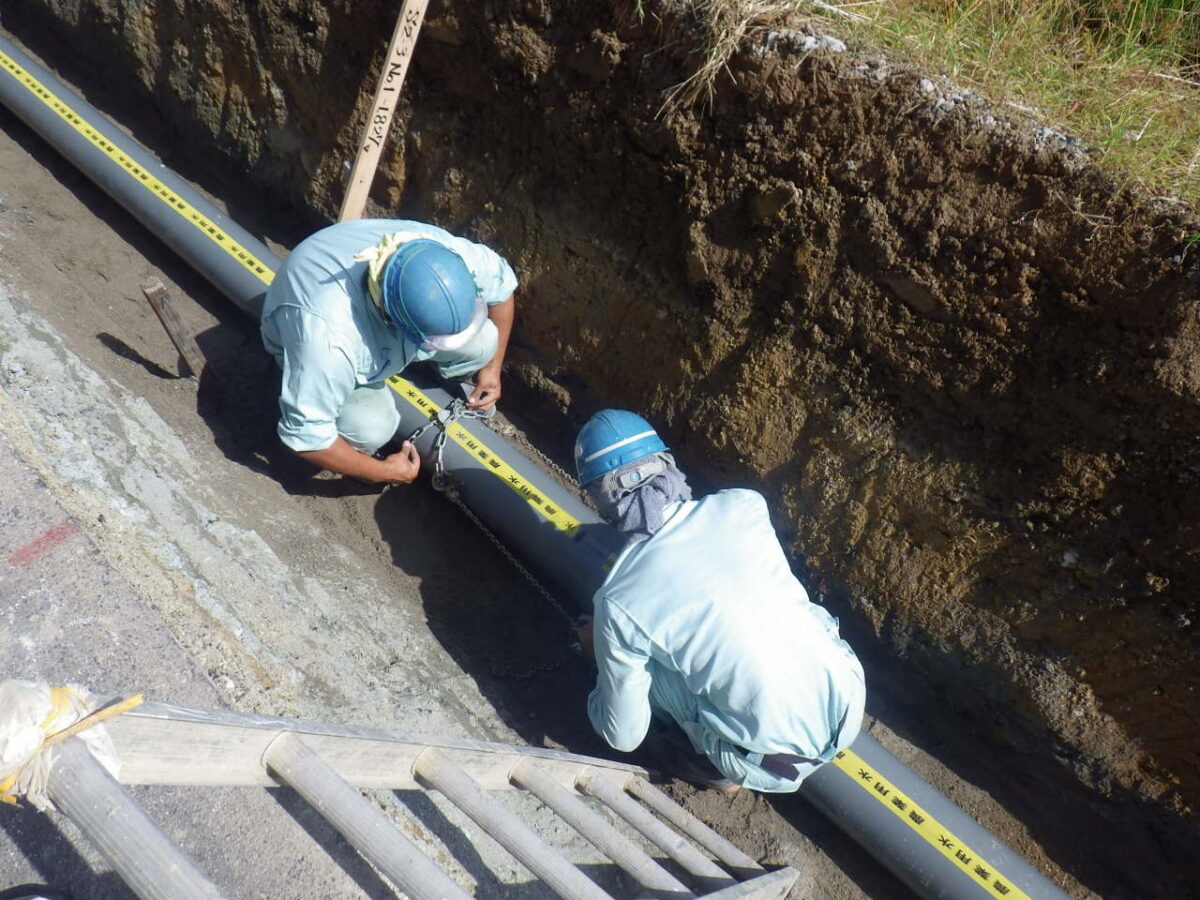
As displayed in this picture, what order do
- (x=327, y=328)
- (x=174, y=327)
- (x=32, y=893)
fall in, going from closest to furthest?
(x=32, y=893)
(x=327, y=328)
(x=174, y=327)

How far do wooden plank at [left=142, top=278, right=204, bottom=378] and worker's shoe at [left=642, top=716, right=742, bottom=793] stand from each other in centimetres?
255

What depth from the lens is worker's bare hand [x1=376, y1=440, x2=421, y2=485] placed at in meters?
3.36

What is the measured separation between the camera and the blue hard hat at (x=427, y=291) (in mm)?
2779

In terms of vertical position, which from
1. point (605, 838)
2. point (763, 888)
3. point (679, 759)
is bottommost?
point (679, 759)

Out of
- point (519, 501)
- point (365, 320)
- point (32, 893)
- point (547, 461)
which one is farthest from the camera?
point (547, 461)

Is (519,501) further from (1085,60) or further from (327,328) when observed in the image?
(1085,60)

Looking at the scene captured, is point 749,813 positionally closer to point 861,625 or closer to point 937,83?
point 861,625

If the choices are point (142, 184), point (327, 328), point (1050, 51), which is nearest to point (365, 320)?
point (327, 328)

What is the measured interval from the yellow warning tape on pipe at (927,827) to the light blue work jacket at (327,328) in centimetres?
221

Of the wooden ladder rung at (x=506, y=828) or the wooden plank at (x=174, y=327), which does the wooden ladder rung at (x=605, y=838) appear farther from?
the wooden plank at (x=174, y=327)

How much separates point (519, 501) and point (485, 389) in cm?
66

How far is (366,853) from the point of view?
1.57 meters

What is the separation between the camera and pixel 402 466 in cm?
340

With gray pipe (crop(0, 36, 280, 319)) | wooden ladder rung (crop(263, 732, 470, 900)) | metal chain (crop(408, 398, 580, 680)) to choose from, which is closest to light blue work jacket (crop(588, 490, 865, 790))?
metal chain (crop(408, 398, 580, 680))
